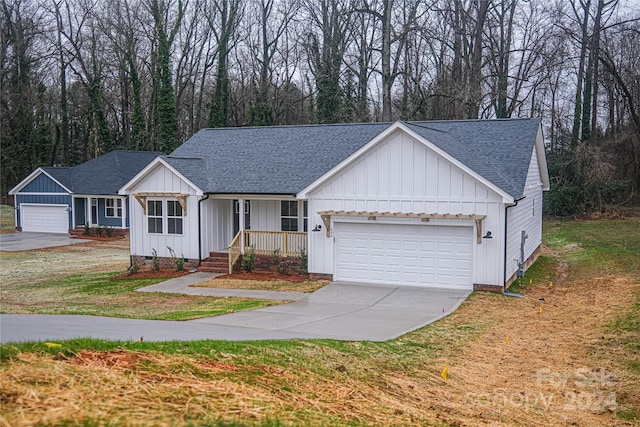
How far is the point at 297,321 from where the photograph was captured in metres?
13.0

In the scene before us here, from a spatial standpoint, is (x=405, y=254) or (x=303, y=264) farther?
(x=303, y=264)

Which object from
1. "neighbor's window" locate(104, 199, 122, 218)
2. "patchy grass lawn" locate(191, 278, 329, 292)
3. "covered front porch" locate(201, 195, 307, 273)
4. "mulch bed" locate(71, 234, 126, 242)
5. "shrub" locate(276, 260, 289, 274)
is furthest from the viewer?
"neighbor's window" locate(104, 199, 122, 218)

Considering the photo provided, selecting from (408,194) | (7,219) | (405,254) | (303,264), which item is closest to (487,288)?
(405,254)

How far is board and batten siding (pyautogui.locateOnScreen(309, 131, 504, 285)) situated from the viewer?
17016 millimetres

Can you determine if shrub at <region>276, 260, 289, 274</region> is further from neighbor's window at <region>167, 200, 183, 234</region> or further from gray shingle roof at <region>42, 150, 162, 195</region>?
gray shingle roof at <region>42, 150, 162, 195</region>

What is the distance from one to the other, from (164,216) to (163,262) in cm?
167

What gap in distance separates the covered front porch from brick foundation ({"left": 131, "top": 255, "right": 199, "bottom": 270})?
0.52 metres

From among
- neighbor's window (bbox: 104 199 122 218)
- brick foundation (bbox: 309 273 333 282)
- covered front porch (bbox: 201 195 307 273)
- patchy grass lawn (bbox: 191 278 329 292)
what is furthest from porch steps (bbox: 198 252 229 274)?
neighbor's window (bbox: 104 199 122 218)

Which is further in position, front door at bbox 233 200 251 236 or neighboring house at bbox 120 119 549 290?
front door at bbox 233 200 251 236

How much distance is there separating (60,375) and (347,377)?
146 inches

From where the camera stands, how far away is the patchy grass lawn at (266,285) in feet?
59.2

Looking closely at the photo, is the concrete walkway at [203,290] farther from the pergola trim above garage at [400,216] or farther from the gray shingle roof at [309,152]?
the gray shingle roof at [309,152]

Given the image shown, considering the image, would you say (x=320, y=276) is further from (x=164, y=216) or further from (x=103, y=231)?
(x=103, y=231)

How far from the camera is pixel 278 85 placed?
1954 inches
